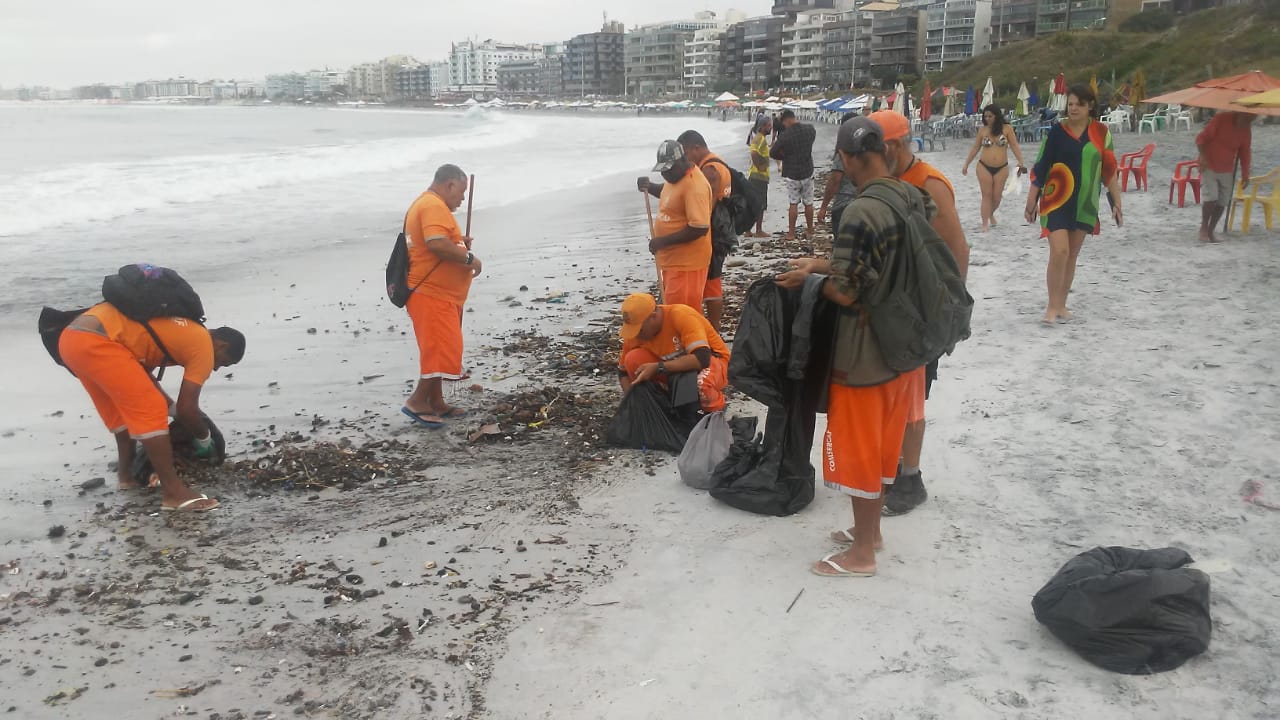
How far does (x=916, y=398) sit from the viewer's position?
3.64 m

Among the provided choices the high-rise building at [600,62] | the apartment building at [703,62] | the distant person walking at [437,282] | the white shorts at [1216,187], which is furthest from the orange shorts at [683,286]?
the high-rise building at [600,62]

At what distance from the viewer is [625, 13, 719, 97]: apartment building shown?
479 ft

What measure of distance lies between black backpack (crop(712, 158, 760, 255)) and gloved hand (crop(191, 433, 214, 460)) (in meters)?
3.64

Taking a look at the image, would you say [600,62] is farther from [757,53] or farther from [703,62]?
[757,53]

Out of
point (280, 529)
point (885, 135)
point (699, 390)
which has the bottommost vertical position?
point (280, 529)

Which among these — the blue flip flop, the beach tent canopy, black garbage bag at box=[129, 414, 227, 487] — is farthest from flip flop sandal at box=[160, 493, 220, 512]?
the beach tent canopy

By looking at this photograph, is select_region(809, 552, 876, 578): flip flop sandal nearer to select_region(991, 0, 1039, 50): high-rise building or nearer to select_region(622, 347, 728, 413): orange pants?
select_region(622, 347, 728, 413): orange pants

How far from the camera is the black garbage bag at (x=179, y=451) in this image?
15.2 feet

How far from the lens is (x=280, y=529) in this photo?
4.21m

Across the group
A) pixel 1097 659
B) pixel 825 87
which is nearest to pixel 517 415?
pixel 1097 659

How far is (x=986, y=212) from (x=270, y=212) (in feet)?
40.7

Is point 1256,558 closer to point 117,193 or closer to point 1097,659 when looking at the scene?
point 1097,659

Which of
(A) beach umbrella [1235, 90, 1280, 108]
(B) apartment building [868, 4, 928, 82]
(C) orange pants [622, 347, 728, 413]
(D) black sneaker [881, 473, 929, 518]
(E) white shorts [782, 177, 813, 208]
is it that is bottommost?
(D) black sneaker [881, 473, 929, 518]

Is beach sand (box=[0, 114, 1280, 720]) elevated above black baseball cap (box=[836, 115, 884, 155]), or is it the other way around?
black baseball cap (box=[836, 115, 884, 155])
